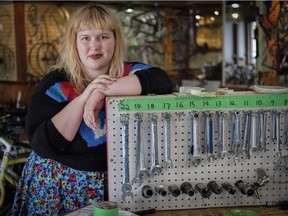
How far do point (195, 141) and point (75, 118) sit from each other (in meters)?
0.44

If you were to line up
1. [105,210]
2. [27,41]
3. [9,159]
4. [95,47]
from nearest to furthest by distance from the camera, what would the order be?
[105,210] → [95,47] → [9,159] → [27,41]

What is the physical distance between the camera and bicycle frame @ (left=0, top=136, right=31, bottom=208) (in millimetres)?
2963

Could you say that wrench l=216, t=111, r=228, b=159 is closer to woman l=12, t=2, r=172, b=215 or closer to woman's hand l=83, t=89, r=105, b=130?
woman l=12, t=2, r=172, b=215

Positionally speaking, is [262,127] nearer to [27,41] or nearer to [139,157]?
[139,157]

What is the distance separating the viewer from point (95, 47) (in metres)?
1.51

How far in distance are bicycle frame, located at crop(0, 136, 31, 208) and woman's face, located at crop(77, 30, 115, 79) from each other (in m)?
1.67

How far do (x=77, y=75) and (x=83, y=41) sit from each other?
0.44 ft

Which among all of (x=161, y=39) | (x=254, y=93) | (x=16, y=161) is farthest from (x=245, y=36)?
(x=254, y=93)

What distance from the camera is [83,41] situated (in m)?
1.52

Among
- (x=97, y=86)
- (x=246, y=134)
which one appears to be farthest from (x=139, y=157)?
(x=246, y=134)

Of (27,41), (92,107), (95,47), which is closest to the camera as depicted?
(92,107)

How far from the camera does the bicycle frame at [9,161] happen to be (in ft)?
9.72

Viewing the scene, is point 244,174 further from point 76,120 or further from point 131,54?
point 131,54

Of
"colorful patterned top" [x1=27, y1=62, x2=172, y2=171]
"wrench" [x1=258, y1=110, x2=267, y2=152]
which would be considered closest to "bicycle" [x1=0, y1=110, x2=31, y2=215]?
"colorful patterned top" [x1=27, y1=62, x2=172, y2=171]
